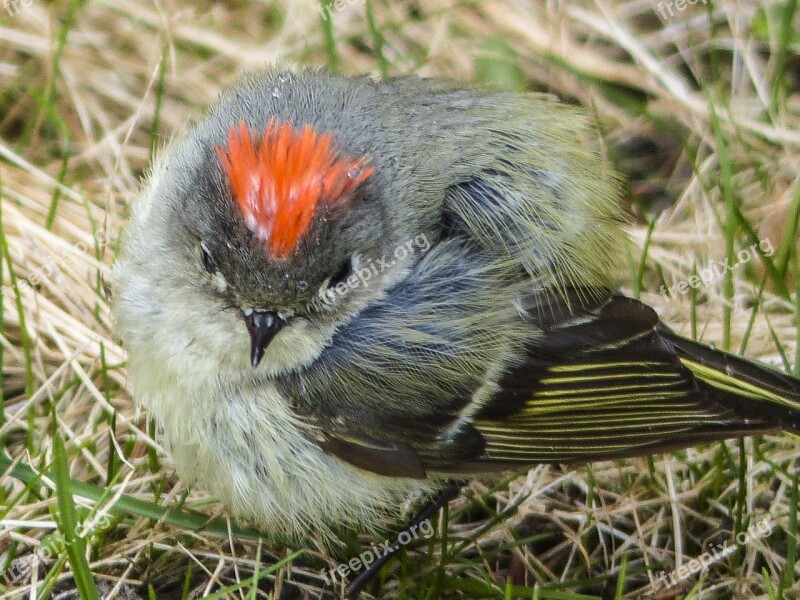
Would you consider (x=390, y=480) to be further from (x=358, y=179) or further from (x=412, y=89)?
(x=412, y=89)

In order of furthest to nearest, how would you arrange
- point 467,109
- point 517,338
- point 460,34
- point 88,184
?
point 460,34 < point 88,184 < point 467,109 < point 517,338

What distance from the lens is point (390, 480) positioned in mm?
2283

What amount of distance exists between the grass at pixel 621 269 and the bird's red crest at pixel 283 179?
59 centimetres

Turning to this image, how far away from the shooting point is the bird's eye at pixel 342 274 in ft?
6.90

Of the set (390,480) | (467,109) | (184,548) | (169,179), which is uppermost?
(467,109)

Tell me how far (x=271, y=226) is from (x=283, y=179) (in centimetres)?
9

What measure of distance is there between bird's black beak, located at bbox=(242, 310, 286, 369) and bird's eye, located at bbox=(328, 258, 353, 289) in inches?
5.1

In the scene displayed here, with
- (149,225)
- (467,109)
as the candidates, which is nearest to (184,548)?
(149,225)

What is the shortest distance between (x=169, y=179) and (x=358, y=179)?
1.60 feet

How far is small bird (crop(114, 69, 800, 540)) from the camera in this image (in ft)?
7.07
